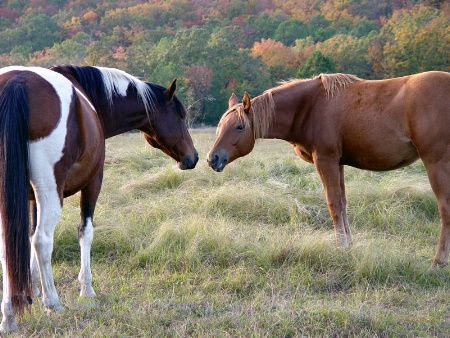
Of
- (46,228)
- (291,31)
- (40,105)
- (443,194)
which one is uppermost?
(40,105)

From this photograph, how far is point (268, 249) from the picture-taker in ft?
15.6

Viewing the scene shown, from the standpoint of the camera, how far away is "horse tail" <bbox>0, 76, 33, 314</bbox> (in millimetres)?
3023

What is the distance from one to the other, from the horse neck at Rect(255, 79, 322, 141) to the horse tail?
113 inches

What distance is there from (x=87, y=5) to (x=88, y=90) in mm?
47821

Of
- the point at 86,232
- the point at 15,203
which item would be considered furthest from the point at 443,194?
the point at 15,203

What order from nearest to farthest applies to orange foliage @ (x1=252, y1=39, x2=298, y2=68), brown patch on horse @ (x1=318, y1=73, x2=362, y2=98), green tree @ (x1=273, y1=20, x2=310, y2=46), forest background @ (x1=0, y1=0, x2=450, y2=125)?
brown patch on horse @ (x1=318, y1=73, x2=362, y2=98) → forest background @ (x1=0, y1=0, x2=450, y2=125) → orange foliage @ (x1=252, y1=39, x2=298, y2=68) → green tree @ (x1=273, y1=20, x2=310, y2=46)

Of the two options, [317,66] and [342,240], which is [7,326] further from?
[317,66]

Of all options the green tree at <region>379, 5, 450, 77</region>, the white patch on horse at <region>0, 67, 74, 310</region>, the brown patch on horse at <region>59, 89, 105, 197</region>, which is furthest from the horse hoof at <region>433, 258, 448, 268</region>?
the green tree at <region>379, 5, 450, 77</region>

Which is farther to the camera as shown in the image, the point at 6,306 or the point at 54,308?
the point at 54,308

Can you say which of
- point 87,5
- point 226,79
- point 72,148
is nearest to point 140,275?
point 72,148

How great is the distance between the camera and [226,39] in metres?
37.3

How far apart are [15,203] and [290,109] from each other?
10.2 feet

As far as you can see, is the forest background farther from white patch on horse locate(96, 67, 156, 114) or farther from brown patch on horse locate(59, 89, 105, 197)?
brown patch on horse locate(59, 89, 105, 197)

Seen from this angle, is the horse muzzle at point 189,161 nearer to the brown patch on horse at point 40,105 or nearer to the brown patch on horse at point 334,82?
the brown patch on horse at point 334,82
